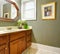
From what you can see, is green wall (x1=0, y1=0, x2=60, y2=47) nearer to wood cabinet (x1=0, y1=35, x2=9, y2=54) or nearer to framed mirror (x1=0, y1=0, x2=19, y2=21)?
framed mirror (x1=0, y1=0, x2=19, y2=21)

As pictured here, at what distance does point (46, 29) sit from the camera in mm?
3297

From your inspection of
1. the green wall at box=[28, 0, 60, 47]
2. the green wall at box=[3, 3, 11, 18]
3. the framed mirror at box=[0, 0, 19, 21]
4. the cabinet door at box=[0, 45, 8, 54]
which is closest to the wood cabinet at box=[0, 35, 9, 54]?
the cabinet door at box=[0, 45, 8, 54]

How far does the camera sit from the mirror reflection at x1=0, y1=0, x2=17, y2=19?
2.69 m

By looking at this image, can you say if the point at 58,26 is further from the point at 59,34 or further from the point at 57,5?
the point at 57,5

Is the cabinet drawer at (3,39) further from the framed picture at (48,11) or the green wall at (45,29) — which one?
the framed picture at (48,11)

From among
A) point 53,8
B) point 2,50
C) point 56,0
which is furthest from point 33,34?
point 2,50

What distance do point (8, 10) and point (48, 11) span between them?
142 centimetres

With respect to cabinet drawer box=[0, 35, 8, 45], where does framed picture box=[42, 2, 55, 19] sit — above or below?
above

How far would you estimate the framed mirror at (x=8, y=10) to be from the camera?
2691 mm

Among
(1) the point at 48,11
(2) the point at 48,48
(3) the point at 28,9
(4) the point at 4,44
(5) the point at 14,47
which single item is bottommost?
(2) the point at 48,48

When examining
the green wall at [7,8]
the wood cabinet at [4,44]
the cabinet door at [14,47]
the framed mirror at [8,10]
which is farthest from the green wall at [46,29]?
Answer: the wood cabinet at [4,44]

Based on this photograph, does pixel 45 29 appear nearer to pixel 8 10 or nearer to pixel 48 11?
pixel 48 11

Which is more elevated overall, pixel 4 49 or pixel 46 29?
pixel 46 29

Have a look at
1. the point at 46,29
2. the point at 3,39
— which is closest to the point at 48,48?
the point at 46,29
